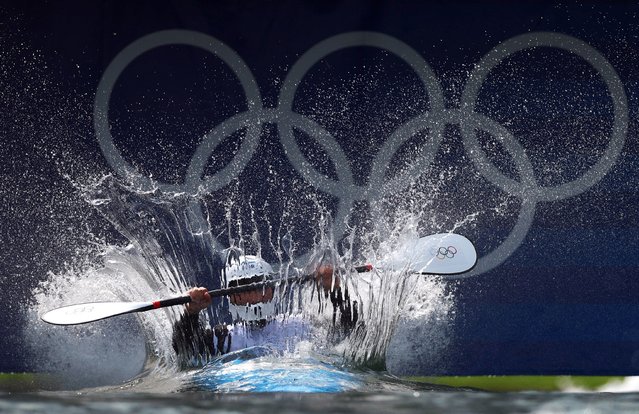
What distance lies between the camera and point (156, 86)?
5.59m

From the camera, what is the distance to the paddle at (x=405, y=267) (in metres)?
4.88

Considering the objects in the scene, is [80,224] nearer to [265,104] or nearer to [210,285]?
[210,285]

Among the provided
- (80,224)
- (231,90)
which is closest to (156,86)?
(231,90)

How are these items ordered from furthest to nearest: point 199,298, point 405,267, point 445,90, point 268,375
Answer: point 445,90
point 405,267
point 199,298
point 268,375

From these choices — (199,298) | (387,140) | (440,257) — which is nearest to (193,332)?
(199,298)

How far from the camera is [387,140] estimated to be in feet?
18.5

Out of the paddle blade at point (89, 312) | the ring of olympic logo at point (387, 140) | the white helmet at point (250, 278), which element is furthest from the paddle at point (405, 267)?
the ring of olympic logo at point (387, 140)

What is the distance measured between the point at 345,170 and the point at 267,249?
1.89 ft

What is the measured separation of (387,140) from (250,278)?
1.10m

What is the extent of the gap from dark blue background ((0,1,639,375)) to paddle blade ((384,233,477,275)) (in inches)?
14.6

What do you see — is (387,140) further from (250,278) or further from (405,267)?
(250,278)

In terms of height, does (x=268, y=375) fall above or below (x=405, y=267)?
below

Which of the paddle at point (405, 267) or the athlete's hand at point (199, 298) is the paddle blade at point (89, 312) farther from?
the athlete's hand at point (199, 298)

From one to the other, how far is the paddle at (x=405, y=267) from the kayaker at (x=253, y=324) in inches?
2.9
